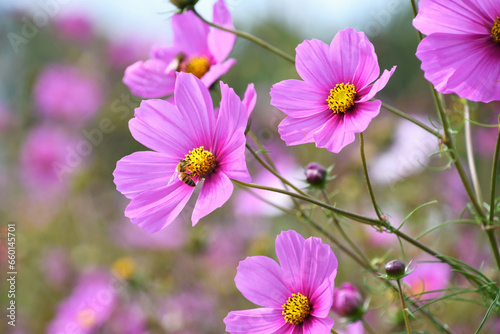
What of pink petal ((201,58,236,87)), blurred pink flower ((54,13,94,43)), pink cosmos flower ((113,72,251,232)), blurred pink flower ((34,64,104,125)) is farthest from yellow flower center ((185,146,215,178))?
blurred pink flower ((54,13,94,43))

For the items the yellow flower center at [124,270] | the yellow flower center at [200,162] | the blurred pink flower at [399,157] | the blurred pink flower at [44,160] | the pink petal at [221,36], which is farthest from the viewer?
the blurred pink flower at [44,160]

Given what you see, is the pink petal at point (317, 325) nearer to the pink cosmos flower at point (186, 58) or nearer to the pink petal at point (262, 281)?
the pink petal at point (262, 281)

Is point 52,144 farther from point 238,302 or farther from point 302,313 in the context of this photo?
point 302,313

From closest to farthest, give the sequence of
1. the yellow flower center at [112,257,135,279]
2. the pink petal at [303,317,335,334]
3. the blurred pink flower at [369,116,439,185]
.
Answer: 1. the pink petal at [303,317,335,334]
2. the yellow flower center at [112,257,135,279]
3. the blurred pink flower at [369,116,439,185]

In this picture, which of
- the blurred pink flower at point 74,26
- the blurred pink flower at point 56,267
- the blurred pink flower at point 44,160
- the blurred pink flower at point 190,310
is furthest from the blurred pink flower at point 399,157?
the blurred pink flower at point 74,26

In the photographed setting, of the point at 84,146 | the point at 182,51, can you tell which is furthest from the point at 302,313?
the point at 84,146

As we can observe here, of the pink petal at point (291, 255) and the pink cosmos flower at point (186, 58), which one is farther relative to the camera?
the pink cosmos flower at point (186, 58)

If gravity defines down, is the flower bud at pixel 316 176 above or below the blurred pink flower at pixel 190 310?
above

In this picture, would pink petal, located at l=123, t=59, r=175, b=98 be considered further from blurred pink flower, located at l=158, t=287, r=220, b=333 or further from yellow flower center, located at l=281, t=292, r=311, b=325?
blurred pink flower, located at l=158, t=287, r=220, b=333
